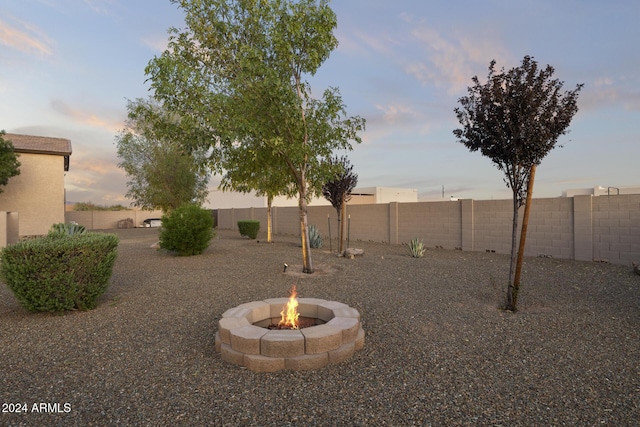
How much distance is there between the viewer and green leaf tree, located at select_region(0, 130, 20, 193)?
49.6ft

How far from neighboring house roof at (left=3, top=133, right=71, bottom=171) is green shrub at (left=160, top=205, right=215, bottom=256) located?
415 inches

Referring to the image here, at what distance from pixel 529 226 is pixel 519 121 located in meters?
7.18

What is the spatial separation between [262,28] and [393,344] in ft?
24.3

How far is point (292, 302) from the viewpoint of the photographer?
14.6 feet

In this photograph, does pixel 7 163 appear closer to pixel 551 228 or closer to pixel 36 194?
pixel 36 194

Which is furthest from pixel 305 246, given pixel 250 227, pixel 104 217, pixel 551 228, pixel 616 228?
pixel 104 217

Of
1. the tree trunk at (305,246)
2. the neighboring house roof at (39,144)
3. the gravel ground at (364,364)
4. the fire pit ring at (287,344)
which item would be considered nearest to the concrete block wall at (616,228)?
the gravel ground at (364,364)

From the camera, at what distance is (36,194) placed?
1709cm

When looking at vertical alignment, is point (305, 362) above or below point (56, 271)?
below

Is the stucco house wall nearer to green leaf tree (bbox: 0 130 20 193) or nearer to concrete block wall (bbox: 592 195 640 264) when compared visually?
green leaf tree (bbox: 0 130 20 193)

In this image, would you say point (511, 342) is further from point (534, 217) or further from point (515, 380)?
point (534, 217)

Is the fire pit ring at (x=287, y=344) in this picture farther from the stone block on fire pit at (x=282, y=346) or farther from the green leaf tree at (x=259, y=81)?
the green leaf tree at (x=259, y=81)

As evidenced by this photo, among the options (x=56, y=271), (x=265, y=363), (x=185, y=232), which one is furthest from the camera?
(x=185, y=232)

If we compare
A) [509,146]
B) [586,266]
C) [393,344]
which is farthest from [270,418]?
[586,266]
